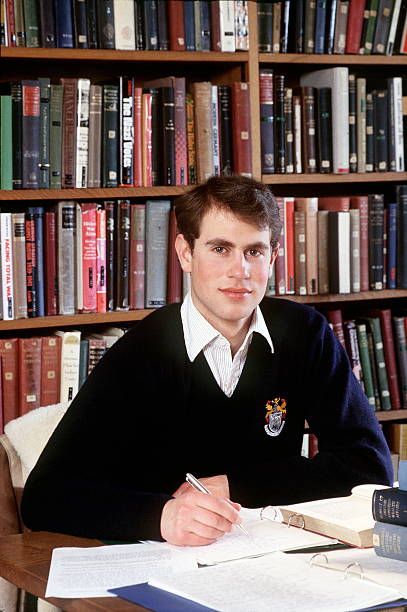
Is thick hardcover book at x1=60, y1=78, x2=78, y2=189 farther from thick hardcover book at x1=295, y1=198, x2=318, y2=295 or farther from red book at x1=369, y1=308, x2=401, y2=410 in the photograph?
red book at x1=369, y1=308, x2=401, y2=410

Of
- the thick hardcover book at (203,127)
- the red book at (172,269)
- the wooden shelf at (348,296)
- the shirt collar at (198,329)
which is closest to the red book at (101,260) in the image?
the red book at (172,269)

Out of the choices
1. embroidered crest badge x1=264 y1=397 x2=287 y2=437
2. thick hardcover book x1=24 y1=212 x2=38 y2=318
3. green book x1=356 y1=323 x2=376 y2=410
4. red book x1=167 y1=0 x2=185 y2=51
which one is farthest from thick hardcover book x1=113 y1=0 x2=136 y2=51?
embroidered crest badge x1=264 y1=397 x2=287 y2=437

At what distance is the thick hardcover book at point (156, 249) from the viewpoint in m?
3.08

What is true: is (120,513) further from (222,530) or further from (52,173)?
(52,173)

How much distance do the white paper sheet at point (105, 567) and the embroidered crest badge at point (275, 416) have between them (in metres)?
0.53

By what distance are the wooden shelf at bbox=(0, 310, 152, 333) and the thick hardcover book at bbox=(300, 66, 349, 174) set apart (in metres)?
0.80

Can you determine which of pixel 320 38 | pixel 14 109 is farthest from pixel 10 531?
pixel 320 38

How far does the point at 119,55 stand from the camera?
2.96 m

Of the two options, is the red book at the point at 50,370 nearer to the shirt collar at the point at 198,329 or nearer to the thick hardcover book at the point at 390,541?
the shirt collar at the point at 198,329

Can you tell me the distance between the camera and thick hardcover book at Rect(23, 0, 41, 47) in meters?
2.85

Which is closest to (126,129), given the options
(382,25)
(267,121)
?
(267,121)

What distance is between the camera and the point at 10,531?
1.86 metres

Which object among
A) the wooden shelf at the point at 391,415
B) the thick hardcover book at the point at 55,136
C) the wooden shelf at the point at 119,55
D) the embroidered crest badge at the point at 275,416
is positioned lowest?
the wooden shelf at the point at 391,415

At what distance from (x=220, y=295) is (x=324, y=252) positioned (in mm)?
1402
